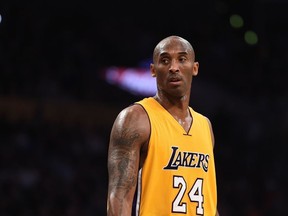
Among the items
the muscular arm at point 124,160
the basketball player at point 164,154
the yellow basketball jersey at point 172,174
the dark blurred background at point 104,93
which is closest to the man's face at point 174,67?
the basketball player at point 164,154

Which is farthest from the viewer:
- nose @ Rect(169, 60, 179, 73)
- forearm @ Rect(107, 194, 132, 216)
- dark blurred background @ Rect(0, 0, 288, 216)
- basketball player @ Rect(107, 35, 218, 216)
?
dark blurred background @ Rect(0, 0, 288, 216)

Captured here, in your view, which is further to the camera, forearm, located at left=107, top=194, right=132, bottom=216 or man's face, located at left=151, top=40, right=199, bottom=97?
man's face, located at left=151, top=40, right=199, bottom=97

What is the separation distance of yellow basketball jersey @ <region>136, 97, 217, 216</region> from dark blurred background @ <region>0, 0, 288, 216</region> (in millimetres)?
5690

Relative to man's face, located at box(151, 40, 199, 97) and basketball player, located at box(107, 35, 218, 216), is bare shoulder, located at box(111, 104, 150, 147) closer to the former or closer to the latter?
basketball player, located at box(107, 35, 218, 216)

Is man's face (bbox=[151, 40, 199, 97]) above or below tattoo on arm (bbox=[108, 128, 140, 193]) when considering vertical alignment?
above

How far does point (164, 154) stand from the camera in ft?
12.9

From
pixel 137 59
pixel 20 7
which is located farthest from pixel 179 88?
pixel 137 59

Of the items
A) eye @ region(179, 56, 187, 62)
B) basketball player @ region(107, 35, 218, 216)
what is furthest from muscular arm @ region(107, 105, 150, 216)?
eye @ region(179, 56, 187, 62)

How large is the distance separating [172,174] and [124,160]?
0.32 meters

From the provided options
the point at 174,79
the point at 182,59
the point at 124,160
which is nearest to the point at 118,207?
the point at 124,160

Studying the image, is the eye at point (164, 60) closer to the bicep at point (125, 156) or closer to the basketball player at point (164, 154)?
the basketball player at point (164, 154)

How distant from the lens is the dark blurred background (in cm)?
1018

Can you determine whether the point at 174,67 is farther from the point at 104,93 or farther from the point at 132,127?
the point at 104,93

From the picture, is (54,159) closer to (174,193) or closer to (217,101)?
(217,101)
